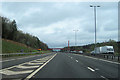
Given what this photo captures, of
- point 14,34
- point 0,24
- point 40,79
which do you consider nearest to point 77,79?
point 40,79

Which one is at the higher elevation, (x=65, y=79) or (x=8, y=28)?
(x=8, y=28)

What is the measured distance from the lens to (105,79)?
8391mm

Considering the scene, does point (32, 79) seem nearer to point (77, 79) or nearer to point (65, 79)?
point (65, 79)

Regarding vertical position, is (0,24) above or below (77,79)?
above

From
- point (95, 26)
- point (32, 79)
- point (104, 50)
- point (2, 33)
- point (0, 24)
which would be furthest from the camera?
point (2, 33)

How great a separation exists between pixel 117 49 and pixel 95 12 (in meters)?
64.8

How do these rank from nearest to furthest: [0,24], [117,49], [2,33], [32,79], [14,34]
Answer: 1. [32,79]
2. [0,24]
3. [2,33]
4. [14,34]
5. [117,49]

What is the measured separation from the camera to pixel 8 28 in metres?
72.4

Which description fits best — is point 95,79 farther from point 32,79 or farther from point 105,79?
point 32,79

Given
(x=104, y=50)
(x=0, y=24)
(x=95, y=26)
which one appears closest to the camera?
(x=95, y=26)

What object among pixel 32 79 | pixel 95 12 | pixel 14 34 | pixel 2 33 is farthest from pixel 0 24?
pixel 32 79

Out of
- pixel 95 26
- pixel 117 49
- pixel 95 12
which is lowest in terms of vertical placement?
pixel 117 49

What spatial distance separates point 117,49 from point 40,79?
310ft

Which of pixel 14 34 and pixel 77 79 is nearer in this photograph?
pixel 77 79
